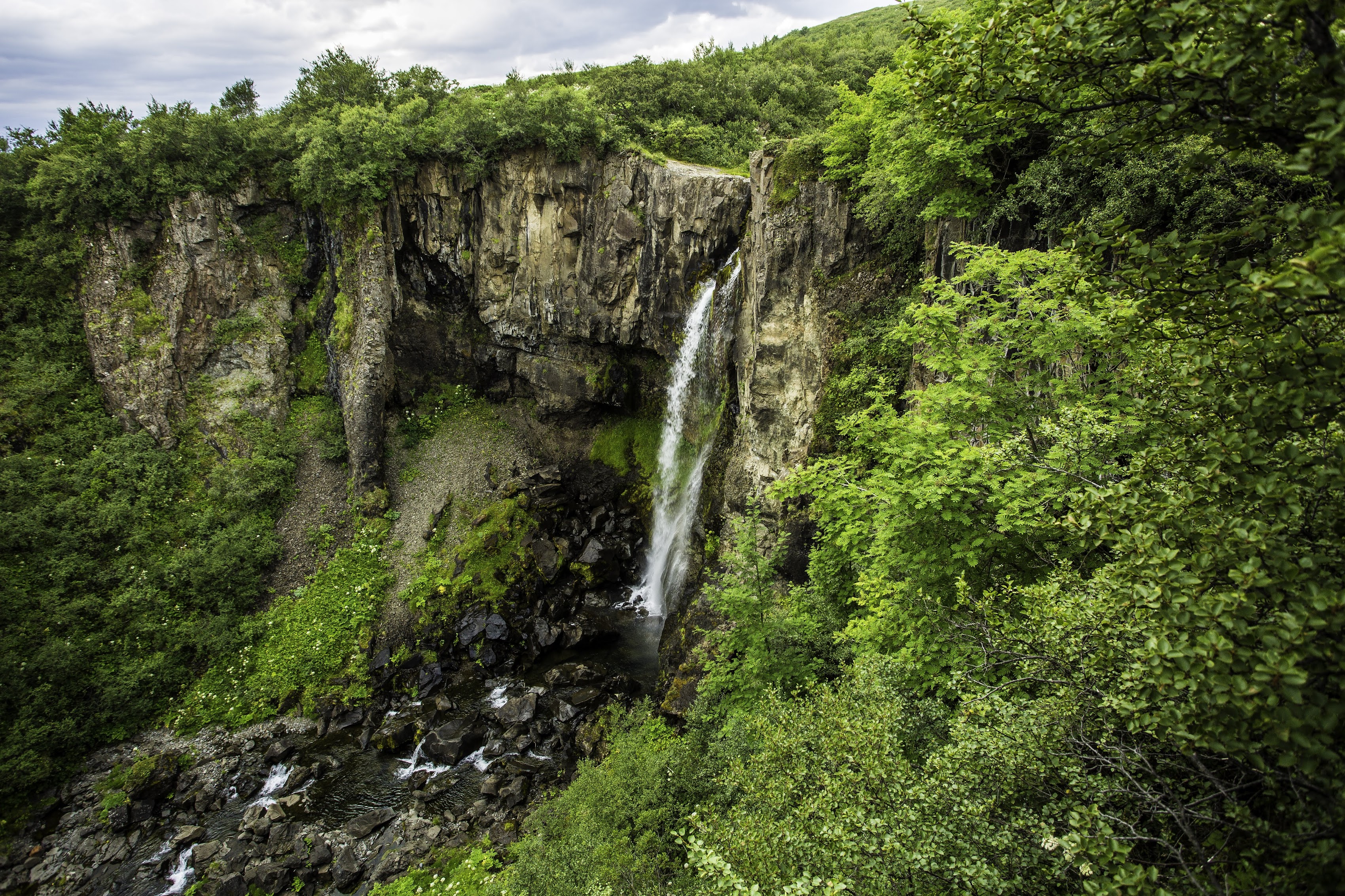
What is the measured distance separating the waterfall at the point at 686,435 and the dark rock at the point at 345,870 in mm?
12820

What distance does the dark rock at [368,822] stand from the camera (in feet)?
50.6

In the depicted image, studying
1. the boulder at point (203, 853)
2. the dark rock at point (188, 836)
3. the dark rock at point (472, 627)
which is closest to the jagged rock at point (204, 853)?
the boulder at point (203, 853)

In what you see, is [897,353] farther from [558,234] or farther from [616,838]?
[558,234]

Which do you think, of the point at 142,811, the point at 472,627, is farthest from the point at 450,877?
the point at 142,811

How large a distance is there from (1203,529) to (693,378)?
20901 mm

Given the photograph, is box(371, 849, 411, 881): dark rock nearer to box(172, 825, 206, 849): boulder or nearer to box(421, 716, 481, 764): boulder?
box(421, 716, 481, 764): boulder

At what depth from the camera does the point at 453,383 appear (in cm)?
3112

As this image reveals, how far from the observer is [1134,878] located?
3447 millimetres

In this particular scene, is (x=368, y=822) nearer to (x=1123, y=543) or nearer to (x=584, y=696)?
(x=584, y=696)

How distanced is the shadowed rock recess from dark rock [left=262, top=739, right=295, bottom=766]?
2.8 inches

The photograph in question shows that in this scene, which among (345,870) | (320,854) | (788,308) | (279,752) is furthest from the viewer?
(279,752)

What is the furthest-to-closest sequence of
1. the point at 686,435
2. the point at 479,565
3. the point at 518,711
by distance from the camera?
the point at 686,435
the point at 479,565
the point at 518,711

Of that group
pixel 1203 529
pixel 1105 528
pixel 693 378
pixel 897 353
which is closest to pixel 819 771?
pixel 1105 528

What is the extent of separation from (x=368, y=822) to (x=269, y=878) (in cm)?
232
